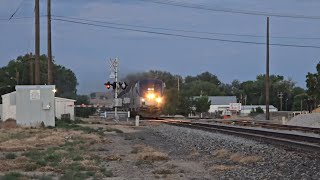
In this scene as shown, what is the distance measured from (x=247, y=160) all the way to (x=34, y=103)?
2217cm

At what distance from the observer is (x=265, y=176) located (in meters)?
13.6

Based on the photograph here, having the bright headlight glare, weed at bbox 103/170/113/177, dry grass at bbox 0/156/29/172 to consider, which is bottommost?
weed at bbox 103/170/113/177

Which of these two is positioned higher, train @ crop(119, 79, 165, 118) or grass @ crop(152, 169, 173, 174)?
train @ crop(119, 79, 165, 118)

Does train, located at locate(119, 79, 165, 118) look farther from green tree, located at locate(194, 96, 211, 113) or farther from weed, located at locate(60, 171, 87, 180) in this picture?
green tree, located at locate(194, 96, 211, 113)

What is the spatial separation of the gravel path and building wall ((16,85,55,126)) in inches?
538

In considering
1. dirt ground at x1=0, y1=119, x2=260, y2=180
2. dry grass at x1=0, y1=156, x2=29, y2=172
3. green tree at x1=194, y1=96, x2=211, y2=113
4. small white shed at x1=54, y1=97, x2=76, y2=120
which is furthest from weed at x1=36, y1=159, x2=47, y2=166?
green tree at x1=194, y1=96, x2=211, y2=113

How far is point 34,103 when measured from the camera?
120 feet

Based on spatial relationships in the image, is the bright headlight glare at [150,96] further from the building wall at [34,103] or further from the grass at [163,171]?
the grass at [163,171]

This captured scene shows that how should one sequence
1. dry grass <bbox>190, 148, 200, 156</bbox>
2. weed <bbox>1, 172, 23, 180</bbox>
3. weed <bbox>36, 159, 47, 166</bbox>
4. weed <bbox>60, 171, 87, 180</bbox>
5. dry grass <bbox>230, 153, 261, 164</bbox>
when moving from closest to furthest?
1. weed <bbox>1, 172, 23, 180</bbox>
2. weed <bbox>60, 171, 87, 180</bbox>
3. weed <bbox>36, 159, 47, 166</bbox>
4. dry grass <bbox>230, 153, 261, 164</bbox>
5. dry grass <bbox>190, 148, 200, 156</bbox>

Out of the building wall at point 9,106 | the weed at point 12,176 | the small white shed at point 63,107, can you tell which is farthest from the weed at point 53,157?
the small white shed at point 63,107

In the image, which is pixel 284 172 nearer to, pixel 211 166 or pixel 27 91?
pixel 211 166

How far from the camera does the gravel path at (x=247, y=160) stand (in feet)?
46.1

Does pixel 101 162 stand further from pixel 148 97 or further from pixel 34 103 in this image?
pixel 148 97

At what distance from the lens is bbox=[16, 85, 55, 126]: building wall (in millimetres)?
36438
